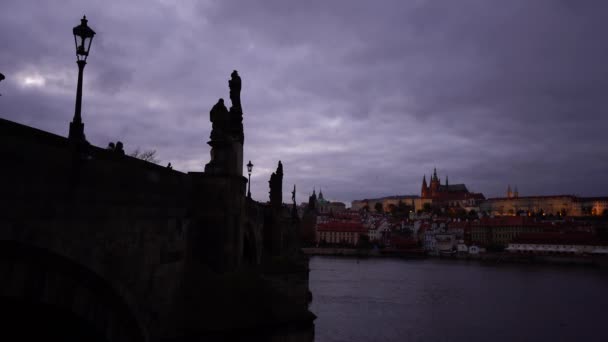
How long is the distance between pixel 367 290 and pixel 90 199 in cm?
4954

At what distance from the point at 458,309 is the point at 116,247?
4036 cm

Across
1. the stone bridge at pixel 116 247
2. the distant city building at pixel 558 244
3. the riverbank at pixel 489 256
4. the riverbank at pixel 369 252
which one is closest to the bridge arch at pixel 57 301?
the stone bridge at pixel 116 247

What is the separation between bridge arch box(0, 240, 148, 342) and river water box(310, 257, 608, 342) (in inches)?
869

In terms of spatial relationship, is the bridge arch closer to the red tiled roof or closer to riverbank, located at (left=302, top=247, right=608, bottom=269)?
riverbank, located at (left=302, top=247, right=608, bottom=269)

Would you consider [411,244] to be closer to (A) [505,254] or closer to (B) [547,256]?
(A) [505,254]

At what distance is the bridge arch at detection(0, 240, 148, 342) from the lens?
622 centimetres

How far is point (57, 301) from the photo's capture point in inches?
275

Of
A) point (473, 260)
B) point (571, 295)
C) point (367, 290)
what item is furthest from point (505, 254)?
point (367, 290)

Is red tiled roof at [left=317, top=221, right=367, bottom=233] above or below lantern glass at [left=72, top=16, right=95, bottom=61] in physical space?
below

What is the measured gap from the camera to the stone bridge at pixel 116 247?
6.30 metres

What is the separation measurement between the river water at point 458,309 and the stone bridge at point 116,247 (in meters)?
17.7

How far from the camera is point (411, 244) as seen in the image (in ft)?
436

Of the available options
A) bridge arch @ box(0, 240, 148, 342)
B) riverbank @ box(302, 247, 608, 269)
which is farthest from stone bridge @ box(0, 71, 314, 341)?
riverbank @ box(302, 247, 608, 269)

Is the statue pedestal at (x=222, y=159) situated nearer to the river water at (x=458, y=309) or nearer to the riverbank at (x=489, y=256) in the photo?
the river water at (x=458, y=309)
